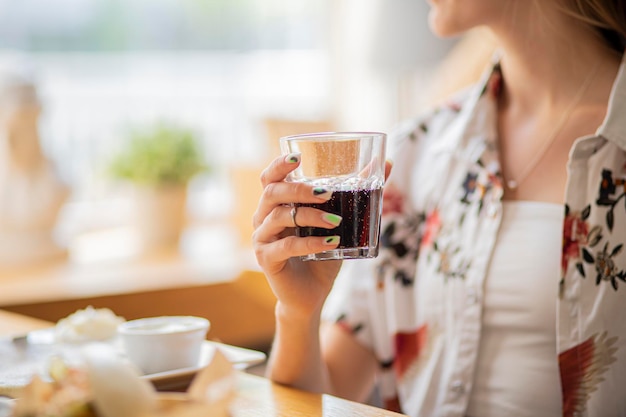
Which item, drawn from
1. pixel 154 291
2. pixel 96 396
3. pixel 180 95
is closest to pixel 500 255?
pixel 96 396

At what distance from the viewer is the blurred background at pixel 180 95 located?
3.33m

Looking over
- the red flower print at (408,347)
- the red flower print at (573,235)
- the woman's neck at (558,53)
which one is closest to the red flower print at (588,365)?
the red flower print at (573,235)

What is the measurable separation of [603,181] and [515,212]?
0.49ft

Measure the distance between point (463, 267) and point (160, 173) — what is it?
2.45m

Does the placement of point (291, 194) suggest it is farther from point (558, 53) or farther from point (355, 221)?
point (558, 53)

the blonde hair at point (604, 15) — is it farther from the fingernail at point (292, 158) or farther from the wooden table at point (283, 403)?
the wooden table at point (283, 403)

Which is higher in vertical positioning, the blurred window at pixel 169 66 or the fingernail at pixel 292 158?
the blurred window at pixel 169 66

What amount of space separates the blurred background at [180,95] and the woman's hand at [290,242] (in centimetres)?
234

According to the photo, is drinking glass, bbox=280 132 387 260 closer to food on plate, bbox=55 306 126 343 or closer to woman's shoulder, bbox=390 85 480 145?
food on plate, bbox=55 306 126 343

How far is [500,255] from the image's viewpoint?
4.20 ft

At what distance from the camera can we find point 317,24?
17.3 ft

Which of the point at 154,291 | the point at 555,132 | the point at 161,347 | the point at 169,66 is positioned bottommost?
the point at 154,291

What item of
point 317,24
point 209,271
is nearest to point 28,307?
point 209,271

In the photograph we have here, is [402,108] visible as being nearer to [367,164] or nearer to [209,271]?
[209,271]
